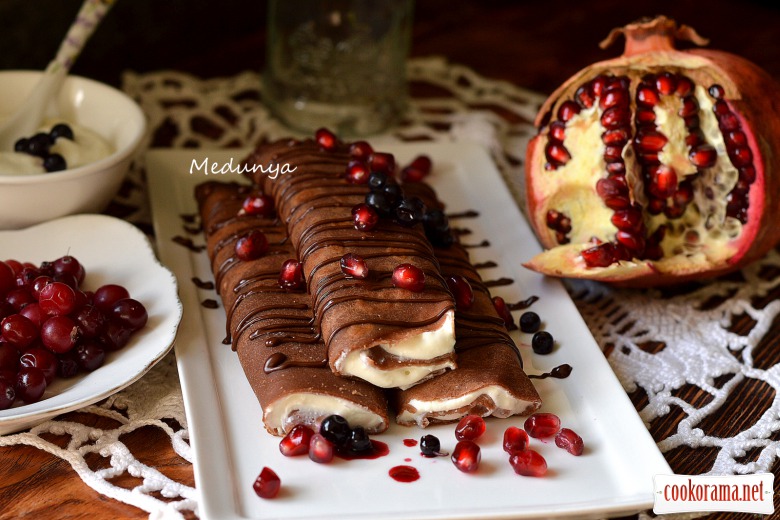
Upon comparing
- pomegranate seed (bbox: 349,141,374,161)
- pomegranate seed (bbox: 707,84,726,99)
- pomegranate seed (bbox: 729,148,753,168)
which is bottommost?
pomegranate seed (bbox: 349,141,374,161)

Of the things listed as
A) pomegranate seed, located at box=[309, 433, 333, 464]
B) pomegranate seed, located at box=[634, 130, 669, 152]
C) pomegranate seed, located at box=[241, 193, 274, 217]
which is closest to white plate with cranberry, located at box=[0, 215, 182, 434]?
pomegranate seed, located at box=[241, 193, 274, 217]

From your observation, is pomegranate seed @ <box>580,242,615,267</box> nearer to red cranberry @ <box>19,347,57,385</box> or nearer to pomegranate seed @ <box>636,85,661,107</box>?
pomegranate seed @ <box>636,85,661,107</box>

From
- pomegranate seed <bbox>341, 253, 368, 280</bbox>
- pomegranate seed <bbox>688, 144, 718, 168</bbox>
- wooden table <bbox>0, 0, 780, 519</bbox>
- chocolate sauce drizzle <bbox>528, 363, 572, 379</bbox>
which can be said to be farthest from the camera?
wooden table <bbox>0, 0, 780, 519</bbox>

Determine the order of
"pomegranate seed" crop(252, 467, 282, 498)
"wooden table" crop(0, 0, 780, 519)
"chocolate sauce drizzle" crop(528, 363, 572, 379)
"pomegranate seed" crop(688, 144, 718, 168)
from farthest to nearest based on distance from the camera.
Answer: "wooden table" crop(0, 0, 780, 519) → "pomegranate seed" crop(688, 144, 718, 168) → "chocolate sauce drizzle" crop(528, 363, 572, 379) → "pomegranate seed" crop(252, 467, 282, 498)

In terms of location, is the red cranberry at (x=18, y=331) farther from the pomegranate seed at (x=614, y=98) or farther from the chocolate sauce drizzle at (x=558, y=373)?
the pomegranate seed at (x=614, y=98)

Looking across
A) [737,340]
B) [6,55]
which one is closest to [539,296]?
[737,340]

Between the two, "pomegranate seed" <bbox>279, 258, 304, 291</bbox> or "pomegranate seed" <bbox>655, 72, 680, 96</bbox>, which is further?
"pomegranate seed" <bbox>655, 72, 680, 96</bbox>

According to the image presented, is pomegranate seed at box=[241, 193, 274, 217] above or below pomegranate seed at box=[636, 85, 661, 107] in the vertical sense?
below
